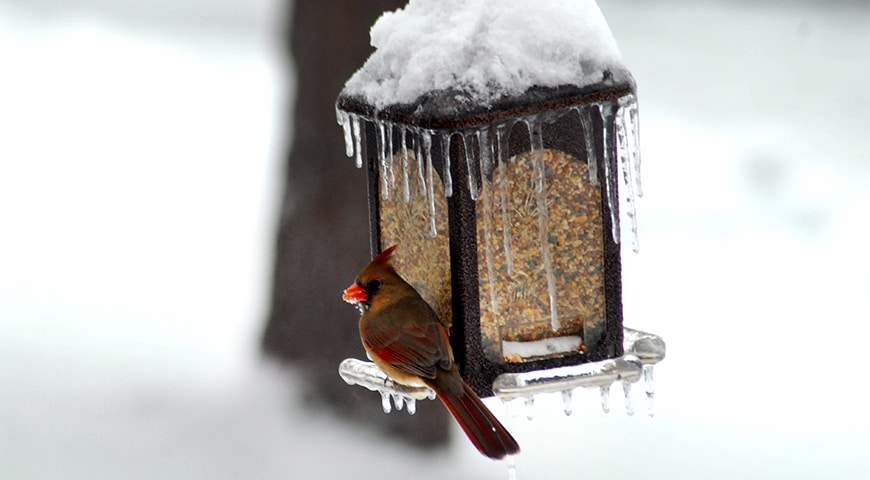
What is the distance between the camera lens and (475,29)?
264 cm

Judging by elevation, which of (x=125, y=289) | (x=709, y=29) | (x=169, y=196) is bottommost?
(x=125, y=289)

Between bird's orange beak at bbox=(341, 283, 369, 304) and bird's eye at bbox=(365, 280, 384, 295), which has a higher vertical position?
bird's eye at bbox=(365, 280, 384, 295)

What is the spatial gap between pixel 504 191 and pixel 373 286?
41cm

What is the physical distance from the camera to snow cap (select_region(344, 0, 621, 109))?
2584 mm

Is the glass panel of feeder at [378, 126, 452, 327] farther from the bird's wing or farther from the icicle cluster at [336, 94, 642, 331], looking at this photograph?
the bird's wing

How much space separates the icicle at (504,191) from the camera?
264 cm

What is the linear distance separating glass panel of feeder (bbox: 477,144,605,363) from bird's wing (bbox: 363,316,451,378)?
0.13 meters

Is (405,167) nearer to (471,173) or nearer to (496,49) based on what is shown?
(471,173)

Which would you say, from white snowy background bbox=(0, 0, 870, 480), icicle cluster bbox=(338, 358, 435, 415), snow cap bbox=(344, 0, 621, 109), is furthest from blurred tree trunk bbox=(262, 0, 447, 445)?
snow cap bbox=(344, 0, 621, 109)

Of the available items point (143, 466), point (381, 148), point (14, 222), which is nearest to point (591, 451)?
point (143, 466)

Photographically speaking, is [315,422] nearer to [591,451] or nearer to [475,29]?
[591,451]

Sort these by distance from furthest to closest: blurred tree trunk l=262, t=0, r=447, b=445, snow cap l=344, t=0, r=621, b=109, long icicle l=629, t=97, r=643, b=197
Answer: blurred tree trunk l=262, t=0, r=447, b=445, long icicle l=629, t=97, r=643, b=197, snow cap l=344, t=0, r=621, b=109

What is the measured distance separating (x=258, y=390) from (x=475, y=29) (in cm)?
400

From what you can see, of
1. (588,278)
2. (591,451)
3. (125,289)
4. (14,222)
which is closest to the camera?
(588,278)
